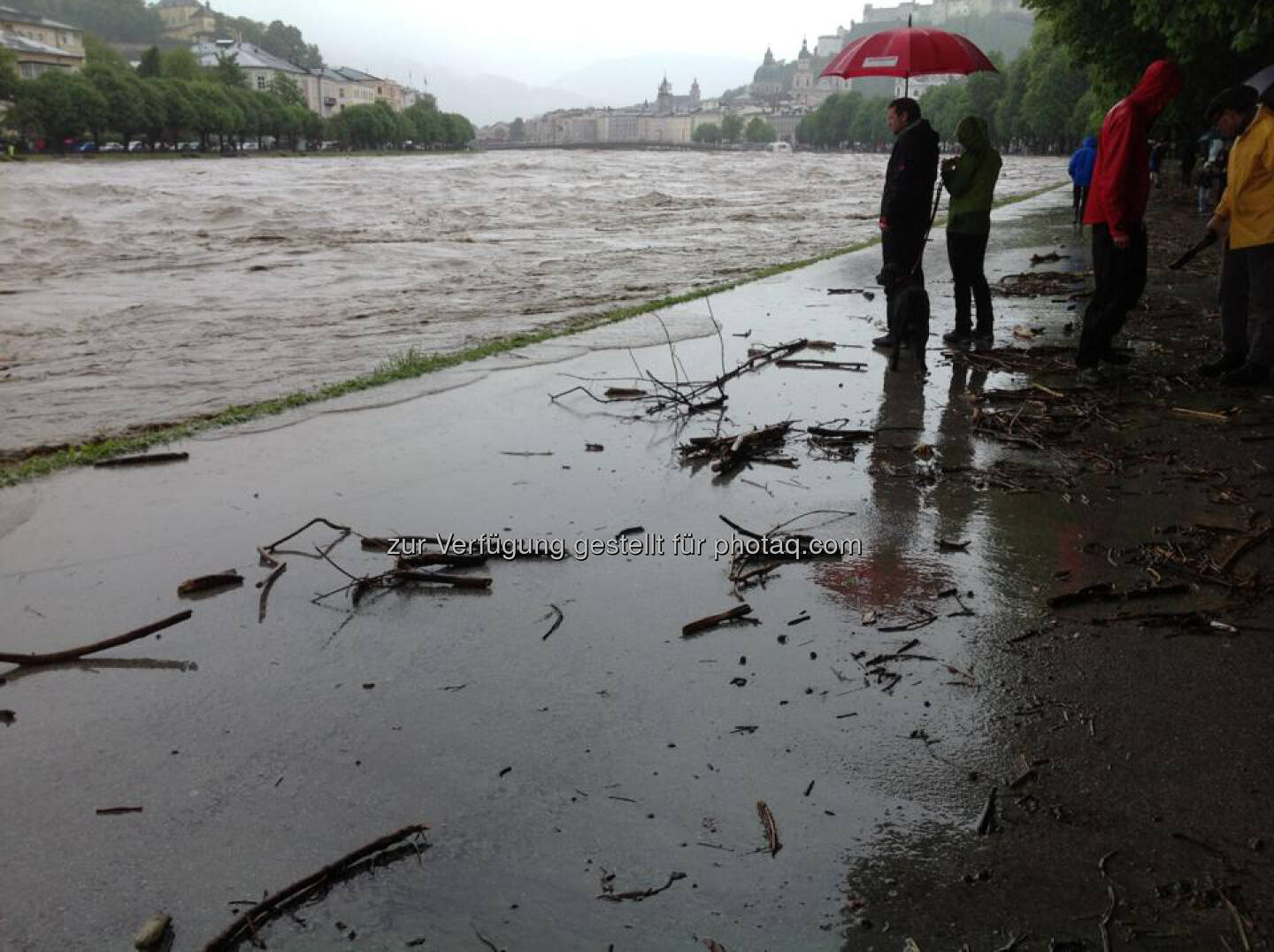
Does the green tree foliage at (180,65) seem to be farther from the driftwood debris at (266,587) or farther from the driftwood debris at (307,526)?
the driftwood debris at (266,587)

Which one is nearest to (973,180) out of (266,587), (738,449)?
(738,449)

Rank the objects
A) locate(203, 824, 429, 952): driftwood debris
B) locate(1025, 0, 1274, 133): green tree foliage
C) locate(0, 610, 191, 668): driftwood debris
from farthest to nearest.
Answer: locate(1025, 0, 1274, 133): green tree foliage, locate(0, 610, 191, 668): driftwood debris, locate(203, 824, 429, 952): driftwood debris

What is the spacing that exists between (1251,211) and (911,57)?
318 cm

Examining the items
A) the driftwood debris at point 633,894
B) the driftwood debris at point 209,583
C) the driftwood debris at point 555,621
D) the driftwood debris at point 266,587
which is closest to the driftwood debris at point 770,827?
the driftwood debris at point 633,894

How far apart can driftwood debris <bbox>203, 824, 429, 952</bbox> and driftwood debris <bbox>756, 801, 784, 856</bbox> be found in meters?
0.93

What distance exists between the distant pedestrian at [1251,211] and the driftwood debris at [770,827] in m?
6.15

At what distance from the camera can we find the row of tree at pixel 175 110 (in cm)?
9375

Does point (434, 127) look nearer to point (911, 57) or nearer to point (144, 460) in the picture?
point (911, 57)

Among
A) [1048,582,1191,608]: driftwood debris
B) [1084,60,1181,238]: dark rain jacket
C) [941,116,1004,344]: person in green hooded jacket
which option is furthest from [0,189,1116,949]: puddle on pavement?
[941,116,1004,344]: person in green hooded jacket

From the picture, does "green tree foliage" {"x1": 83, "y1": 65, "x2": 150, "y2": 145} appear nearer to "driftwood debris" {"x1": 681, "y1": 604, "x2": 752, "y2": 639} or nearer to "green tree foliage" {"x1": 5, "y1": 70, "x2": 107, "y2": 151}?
"green tree foliage" {"x1": 5, "y1": 70, "x2": 107, "y2": 151}

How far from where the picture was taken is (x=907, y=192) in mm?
8438

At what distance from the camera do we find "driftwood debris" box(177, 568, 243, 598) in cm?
445

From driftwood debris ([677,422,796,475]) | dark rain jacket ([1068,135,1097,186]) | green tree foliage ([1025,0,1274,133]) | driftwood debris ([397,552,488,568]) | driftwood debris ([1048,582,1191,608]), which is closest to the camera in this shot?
driftwood debris ([1048,582,1191,608])

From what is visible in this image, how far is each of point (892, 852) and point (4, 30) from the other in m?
168
